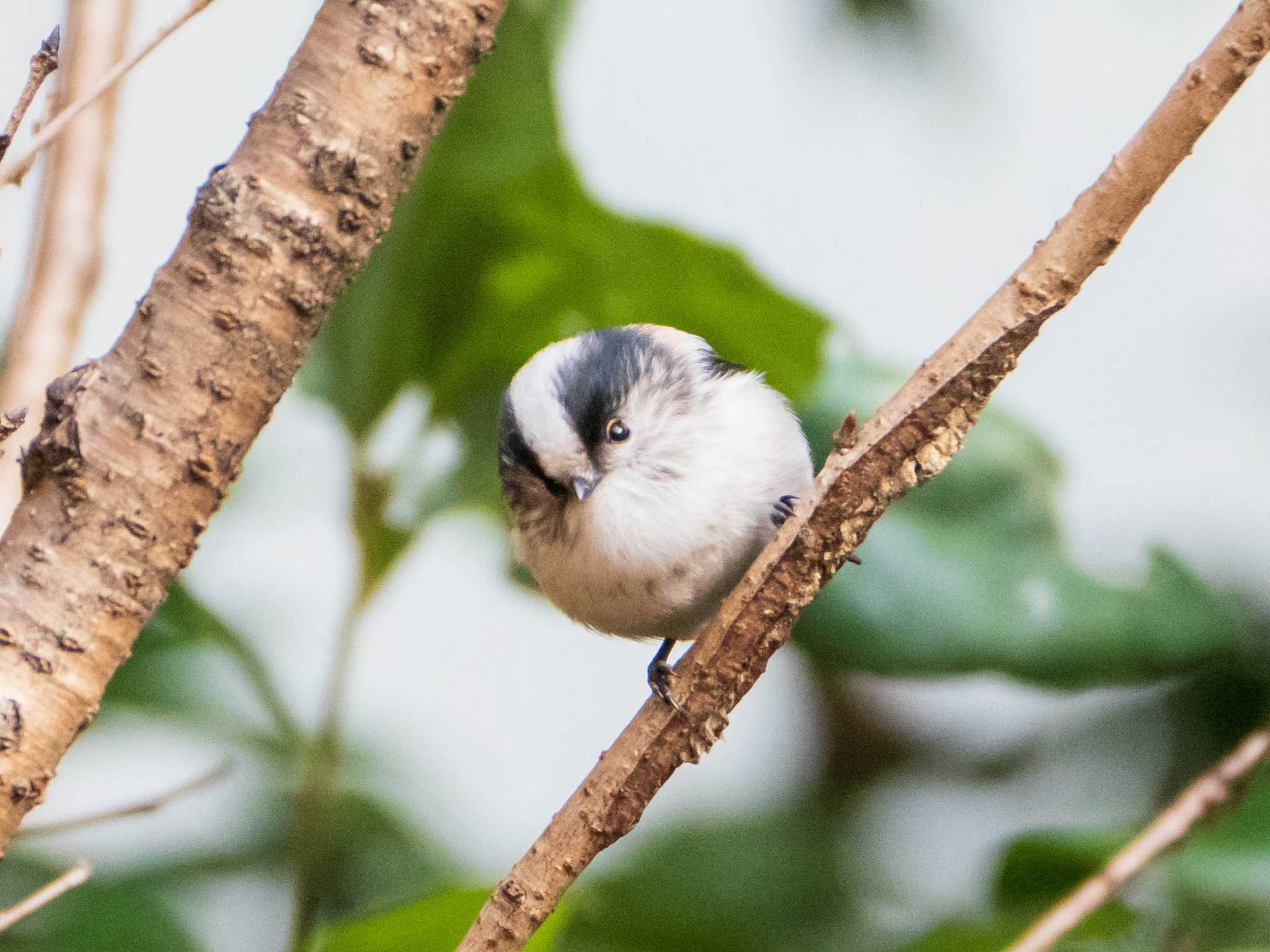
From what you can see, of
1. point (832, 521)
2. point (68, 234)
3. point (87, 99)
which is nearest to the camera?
point (87, 99)

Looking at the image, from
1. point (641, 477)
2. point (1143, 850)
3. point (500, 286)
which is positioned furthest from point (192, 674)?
point (1143, 850)

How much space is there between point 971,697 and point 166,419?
999mm

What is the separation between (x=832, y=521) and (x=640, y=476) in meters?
0.25

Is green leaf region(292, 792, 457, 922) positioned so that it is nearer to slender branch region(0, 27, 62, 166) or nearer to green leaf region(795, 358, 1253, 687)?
green leaf region(795, 358, 1253, 687)

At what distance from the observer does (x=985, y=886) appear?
1103 millimetres

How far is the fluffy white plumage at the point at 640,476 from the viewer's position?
723mm

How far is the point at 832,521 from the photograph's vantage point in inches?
20.4

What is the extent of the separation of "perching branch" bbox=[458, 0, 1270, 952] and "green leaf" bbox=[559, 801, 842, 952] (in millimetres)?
456

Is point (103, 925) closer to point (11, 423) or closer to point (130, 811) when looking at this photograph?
point (130, 811)

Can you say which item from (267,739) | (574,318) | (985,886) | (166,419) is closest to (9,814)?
(166,419)

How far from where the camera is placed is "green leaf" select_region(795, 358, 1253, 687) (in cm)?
94

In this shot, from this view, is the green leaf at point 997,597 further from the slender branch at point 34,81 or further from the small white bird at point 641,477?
the slender branch at point 34,81

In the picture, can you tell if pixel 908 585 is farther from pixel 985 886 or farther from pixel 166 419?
pixel 166 419

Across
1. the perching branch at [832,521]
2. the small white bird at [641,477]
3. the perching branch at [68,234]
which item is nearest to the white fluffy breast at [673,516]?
the small white bird at [641,477]
